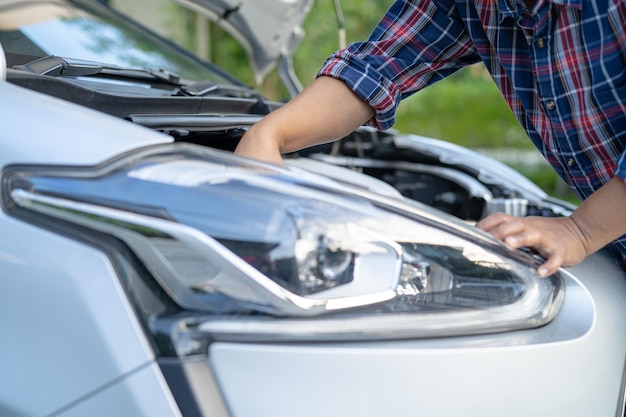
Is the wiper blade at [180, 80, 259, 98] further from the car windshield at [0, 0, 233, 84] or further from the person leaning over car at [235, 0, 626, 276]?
the person leaning over car at [235, 0, 626, 276]

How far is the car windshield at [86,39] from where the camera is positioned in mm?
1896

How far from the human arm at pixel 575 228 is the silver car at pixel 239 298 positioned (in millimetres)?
96

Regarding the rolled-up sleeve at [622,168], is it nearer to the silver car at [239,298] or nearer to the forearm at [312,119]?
the silver car at [239,298]

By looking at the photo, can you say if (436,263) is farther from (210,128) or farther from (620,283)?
(210,128)

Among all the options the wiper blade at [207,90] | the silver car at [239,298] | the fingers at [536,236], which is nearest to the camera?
the silver car at [239,298]

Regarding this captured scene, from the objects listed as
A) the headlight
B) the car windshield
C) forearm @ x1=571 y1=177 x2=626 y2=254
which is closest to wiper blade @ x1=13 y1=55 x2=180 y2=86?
the car windshield

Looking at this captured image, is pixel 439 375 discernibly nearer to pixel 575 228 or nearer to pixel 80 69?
pixel 575 228

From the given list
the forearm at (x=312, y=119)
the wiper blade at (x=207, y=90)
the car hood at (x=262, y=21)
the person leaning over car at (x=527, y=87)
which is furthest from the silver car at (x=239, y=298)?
the car hood at (x=262, y=21)

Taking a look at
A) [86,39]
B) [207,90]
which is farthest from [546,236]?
[86,39]

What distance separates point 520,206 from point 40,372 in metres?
1.48

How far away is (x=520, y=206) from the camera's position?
2100 millimetres

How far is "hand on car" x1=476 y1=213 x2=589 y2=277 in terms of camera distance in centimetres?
122

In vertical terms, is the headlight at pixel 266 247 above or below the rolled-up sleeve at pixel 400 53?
below

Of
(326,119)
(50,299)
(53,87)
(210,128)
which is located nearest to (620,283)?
(326,119)
